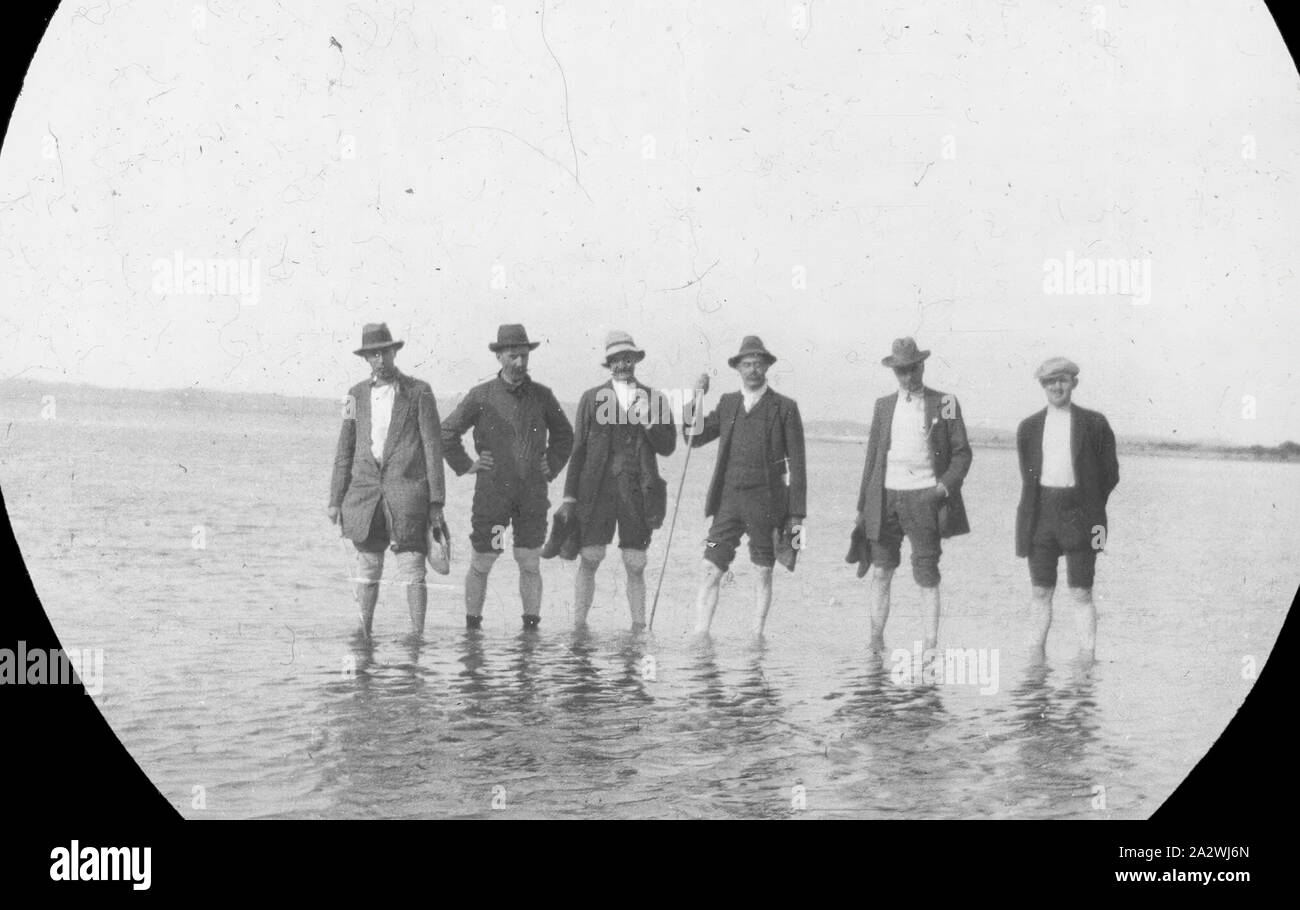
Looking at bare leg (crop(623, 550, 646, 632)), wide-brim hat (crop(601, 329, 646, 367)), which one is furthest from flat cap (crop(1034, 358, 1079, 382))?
bare leg (crop(623, 550, 646, 632))

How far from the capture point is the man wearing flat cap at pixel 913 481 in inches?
421

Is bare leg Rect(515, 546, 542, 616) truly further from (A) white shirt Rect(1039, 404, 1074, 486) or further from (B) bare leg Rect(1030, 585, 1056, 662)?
(A) white shirt Rect(1039, 404, 1074, 486)

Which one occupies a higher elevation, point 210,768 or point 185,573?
point 185,573

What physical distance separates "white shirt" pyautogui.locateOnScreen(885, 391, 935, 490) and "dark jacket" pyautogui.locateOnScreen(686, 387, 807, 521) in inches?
23.6

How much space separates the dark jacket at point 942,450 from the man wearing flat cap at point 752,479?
513 millimetres

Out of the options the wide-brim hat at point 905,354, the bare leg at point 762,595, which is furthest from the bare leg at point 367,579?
→ the wide-brim hat at point 905,354

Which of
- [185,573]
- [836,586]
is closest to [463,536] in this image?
[836,586]

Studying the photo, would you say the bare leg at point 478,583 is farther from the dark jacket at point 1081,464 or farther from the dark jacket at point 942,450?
the dark jacket at point 1081,464

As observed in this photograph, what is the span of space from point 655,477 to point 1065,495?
264 cm

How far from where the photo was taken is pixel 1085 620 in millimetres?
10727

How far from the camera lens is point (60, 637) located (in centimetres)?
1029

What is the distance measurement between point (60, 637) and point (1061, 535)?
6.24 metres

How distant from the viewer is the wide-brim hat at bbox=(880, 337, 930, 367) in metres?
10.5

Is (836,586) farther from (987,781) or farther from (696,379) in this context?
(987,781)
